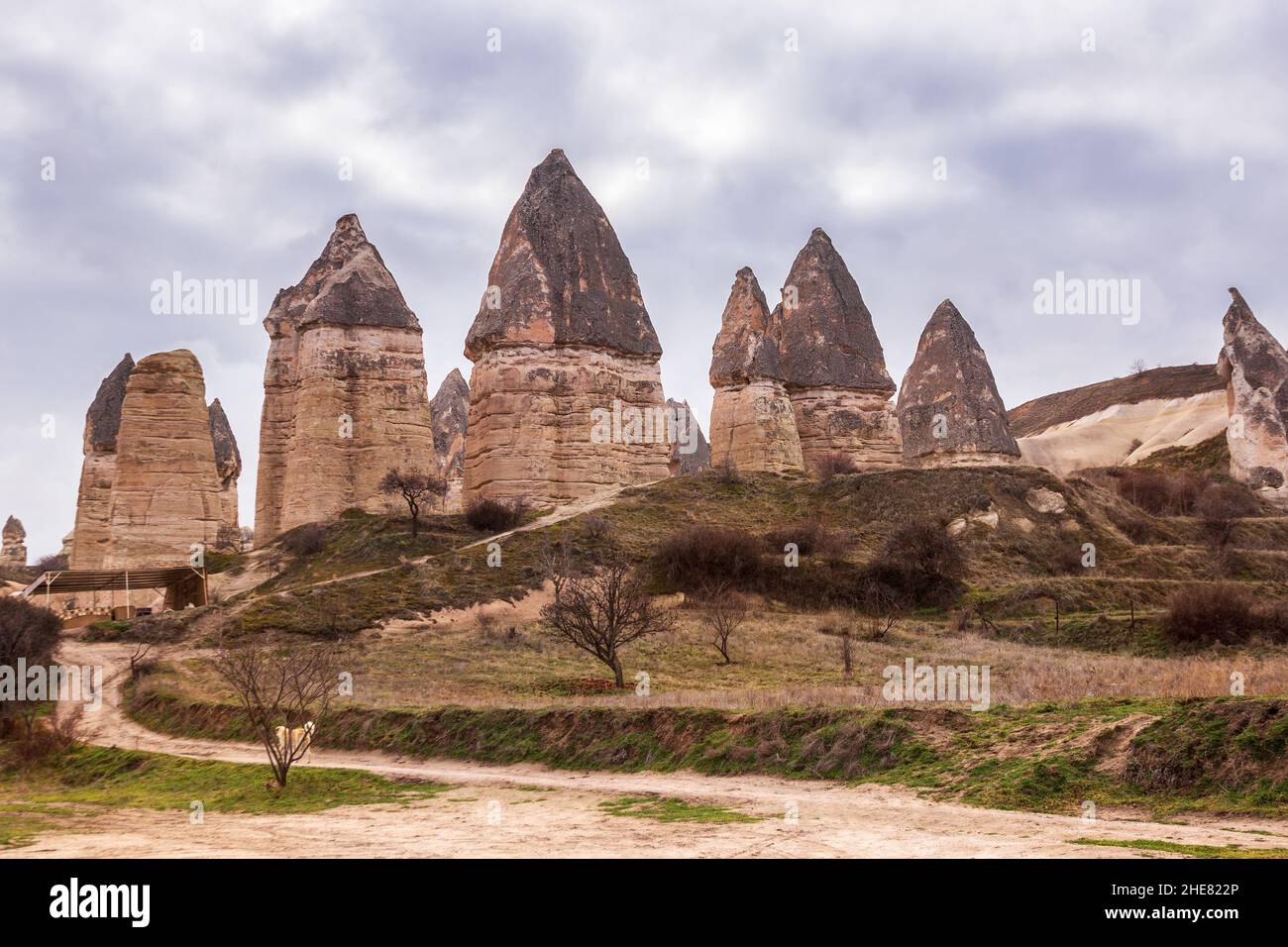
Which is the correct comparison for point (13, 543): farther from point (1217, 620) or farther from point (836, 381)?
point (1217, 620)

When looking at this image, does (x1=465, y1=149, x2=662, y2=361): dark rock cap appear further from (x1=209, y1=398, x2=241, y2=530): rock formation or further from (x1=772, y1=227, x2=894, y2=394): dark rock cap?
(x1=209, y1=398, x2=241, y2=530): rock formation

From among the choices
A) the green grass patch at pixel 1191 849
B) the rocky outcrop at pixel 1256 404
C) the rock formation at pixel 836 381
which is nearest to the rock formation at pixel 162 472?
the rock formation at pixel 836 381

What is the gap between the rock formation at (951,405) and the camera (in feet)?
143

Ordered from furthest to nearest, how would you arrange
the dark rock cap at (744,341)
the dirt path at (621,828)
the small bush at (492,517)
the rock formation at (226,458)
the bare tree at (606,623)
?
1. the rock formation at (226,458)
2. the dark rock cap at (744,341)
3. the small bush at (492,517)
4. the bare tree at (606,623)
5. the dirt path at (621,828)

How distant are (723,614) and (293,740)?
11.2 meters

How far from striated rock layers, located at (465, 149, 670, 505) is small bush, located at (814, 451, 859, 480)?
22.9ft

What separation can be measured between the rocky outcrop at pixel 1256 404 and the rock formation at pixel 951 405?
35.4 ft

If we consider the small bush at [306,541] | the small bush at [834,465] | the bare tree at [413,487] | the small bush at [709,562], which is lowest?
the small bush at [709,562]

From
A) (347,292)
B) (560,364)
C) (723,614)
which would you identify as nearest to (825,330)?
(560,364)

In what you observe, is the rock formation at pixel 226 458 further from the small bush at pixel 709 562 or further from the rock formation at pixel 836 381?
the small bush at pixel 709 562

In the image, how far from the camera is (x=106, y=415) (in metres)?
42.3

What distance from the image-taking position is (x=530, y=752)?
12.8 m

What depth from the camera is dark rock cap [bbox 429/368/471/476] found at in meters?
57.5
